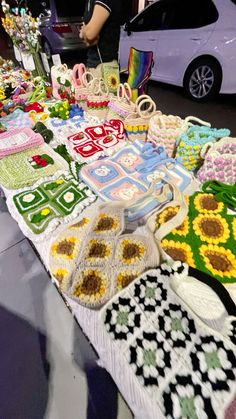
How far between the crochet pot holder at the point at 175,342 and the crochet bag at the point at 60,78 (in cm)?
160

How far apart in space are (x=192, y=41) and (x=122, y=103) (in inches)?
106

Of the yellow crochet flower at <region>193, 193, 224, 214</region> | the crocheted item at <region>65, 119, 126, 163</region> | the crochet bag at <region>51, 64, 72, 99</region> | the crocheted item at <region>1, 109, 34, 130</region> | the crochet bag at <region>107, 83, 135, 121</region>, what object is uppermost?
the crochet bag at <region>51, 64, 72, 99</region>

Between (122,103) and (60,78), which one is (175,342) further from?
(60,78)

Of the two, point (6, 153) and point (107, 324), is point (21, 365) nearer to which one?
point (107, 324)

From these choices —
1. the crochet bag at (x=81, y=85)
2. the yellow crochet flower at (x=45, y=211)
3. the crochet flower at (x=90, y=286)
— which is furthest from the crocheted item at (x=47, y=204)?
the crochet bag at (x=81, y=85)

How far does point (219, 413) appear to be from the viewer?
446 mm

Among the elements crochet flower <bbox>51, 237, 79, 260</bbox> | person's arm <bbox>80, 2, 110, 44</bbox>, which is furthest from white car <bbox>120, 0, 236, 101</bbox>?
crochet flower <bbox>51, 237, 79, 260</bbox>

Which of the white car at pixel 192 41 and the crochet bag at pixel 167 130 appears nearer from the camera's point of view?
the crochet bag at pixel 167 130

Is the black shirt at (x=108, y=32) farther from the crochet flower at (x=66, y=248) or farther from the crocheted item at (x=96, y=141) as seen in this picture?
the crochet flower at (x=66, y=248)

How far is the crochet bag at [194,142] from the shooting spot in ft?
3.30

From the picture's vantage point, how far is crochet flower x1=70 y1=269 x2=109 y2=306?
0.63m

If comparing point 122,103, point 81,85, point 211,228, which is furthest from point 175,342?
point 81,85

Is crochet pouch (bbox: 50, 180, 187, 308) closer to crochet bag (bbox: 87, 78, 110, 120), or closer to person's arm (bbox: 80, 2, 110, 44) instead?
crochet bag (bbox: 87, 78, 110, 120)

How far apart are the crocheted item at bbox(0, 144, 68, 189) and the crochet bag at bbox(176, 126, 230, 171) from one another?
59 cm
